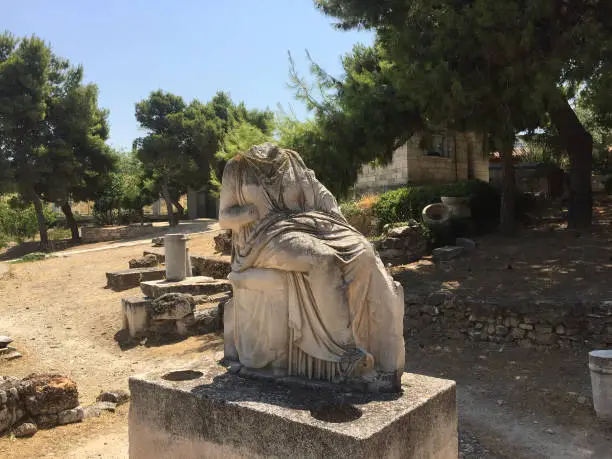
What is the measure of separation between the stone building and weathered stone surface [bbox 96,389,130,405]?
12451mm

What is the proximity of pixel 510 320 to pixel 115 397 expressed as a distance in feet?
17.1

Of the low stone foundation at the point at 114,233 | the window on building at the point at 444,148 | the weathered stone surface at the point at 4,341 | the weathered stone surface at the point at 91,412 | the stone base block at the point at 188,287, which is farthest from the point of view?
the low stone foundation at the point at 114,233

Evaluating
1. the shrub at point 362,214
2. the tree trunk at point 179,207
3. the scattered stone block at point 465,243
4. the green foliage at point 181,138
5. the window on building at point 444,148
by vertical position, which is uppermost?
the green foliage at point 181,138

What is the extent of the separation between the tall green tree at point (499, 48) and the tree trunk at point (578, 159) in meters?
3.19

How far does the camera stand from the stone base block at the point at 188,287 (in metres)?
10.7

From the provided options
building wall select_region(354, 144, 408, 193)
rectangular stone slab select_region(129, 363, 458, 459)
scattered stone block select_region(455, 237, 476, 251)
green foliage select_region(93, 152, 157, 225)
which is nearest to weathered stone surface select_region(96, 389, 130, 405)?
rectangular stone slab select_region(129, 363, 458, 459)

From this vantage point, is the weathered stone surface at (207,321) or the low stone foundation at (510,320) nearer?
the low stone foundation at (510,320)

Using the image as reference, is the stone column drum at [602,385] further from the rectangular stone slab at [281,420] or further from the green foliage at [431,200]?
the green foliage at [431,200]

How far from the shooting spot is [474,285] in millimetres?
9125

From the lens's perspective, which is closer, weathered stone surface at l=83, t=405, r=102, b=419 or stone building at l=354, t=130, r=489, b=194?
weathered stone surface at l=83, t=405, r=102, b=419

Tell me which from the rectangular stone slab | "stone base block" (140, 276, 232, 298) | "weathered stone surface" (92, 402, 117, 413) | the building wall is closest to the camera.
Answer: the rectangular stone slab

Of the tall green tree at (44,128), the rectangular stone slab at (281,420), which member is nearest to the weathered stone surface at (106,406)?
the rectangular stone slab at (281,420)

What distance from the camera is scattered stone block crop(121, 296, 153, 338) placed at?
9.12m

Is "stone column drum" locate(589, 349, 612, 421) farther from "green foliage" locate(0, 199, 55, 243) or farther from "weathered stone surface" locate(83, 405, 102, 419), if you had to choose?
"green foliage" locate(0, 199, 55, 243)
